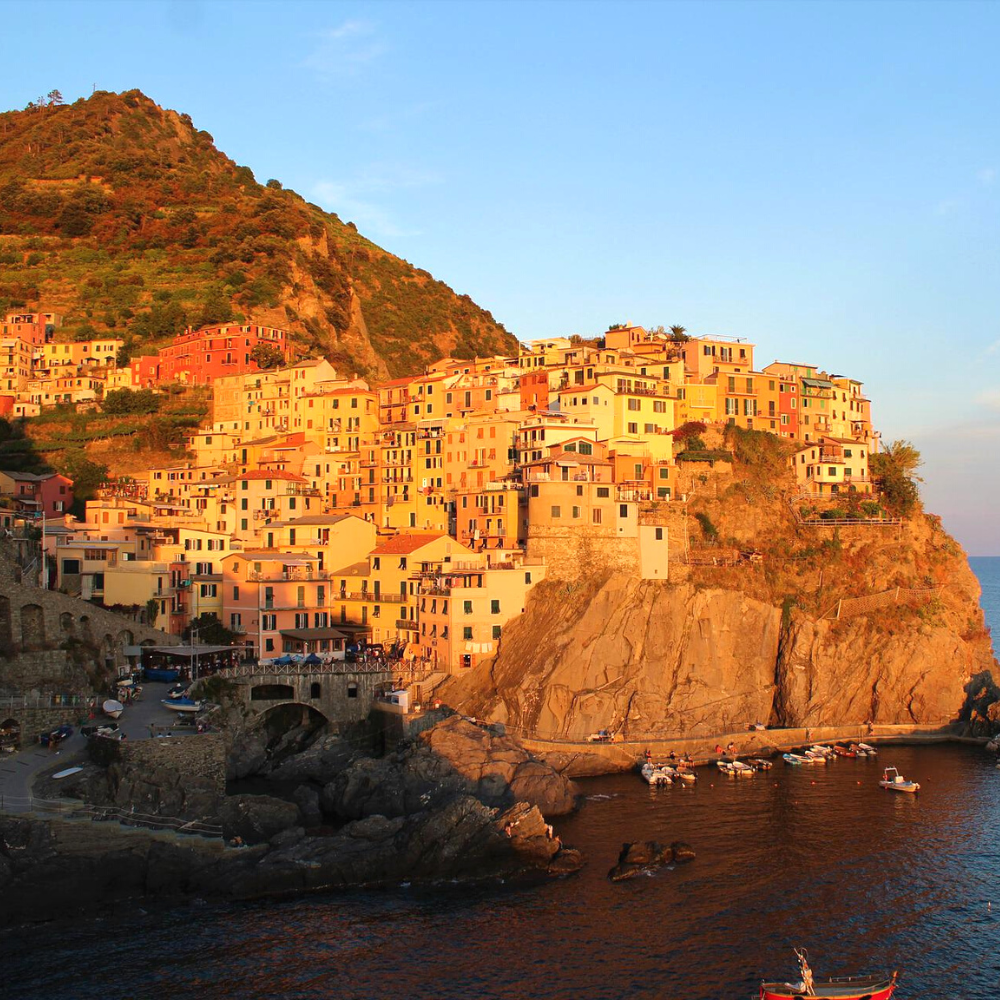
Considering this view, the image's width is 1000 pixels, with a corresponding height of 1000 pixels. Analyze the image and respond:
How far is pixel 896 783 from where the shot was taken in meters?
56.5

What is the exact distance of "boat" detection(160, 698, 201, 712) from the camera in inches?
2035

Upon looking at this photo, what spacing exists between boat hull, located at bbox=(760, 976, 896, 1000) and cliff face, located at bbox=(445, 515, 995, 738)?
28.9 m

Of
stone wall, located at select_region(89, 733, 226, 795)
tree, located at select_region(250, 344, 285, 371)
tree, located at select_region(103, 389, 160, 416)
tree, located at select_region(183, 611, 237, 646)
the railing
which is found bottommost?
stone wall, located at select_region(89, 733, 226, 795)

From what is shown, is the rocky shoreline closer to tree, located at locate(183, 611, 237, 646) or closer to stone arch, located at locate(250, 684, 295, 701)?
stone arch, located at locate(250, 684, 295, 701)

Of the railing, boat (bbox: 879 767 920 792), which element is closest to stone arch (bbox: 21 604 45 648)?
the railing

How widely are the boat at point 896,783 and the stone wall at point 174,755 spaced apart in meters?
32.6

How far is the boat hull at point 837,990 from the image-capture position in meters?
32.4

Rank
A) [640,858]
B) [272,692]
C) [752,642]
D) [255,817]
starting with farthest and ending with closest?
[752,642] < [272,692] < [255,817] < [640,858]

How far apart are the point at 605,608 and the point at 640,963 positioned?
30.8 metres

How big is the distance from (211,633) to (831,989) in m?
44.7

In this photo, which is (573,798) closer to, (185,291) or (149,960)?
(149,960)

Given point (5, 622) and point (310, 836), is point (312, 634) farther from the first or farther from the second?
point (310, 836)

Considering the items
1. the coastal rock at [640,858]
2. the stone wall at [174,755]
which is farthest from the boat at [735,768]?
the stone wall at [174,755]

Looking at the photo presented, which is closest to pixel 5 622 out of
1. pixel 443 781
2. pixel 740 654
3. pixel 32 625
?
pixel 32 625
